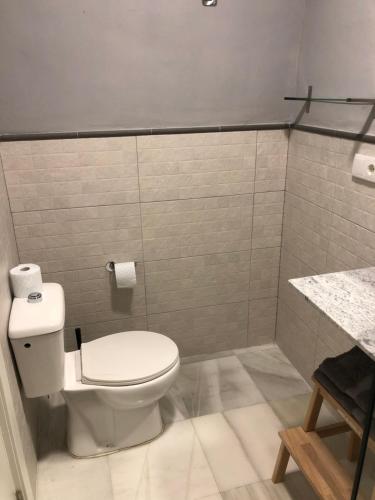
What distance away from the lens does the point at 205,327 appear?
234 centimetres

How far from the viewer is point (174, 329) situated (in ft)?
7.52

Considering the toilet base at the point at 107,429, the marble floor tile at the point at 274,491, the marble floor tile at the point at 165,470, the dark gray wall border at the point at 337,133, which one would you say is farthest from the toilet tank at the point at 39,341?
the dark gray wall border at the point at 337,133

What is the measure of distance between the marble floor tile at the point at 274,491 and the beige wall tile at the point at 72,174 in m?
1.34

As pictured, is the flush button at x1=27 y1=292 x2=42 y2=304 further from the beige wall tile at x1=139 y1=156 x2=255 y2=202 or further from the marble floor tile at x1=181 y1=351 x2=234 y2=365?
the marble floor tile at x1=181 y1=351 x2=234 y2=365

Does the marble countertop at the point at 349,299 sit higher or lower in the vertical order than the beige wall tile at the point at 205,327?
higher

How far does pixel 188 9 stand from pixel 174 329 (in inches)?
61.9

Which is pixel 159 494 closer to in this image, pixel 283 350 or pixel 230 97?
pixel 283 350

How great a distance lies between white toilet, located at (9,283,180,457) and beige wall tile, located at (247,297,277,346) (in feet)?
2.39

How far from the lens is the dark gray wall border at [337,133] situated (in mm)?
1528

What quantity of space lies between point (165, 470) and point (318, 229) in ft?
4.10

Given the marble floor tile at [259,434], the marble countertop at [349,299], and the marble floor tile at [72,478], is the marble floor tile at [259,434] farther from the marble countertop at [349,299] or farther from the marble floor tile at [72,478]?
the marble countertop at [349,299]

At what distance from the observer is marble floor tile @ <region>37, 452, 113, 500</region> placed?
63.3 inches

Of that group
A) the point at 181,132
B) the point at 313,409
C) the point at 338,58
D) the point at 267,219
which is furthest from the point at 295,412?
the point at 338,58

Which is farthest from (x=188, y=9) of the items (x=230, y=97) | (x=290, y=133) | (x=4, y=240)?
(x=4, y=240)
